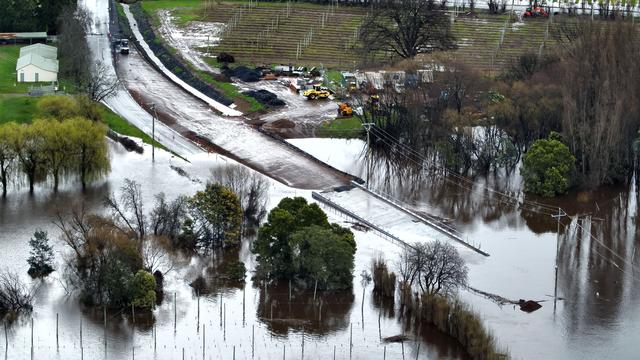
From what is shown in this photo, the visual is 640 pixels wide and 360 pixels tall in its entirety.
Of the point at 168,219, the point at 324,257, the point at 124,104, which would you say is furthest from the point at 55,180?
the point at 324,257

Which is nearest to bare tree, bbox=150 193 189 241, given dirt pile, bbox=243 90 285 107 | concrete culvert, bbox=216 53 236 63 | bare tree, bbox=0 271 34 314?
bare tree, bbox=0 271 34 314

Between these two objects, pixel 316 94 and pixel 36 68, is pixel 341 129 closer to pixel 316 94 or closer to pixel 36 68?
pixel 316 94

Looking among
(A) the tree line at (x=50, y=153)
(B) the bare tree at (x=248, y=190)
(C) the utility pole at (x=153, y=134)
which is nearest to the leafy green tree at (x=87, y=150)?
(A) the tree line at (x=50, y=153)

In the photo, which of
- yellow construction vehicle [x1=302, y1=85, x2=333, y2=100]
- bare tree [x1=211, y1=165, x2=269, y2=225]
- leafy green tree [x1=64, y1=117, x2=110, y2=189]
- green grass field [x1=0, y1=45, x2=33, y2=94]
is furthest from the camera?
yellow construction vehicle [x1=302, y1=85, x2=333, y2=100]

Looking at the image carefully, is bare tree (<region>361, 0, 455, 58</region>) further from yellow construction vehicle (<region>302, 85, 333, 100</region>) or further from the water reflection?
the water reflection

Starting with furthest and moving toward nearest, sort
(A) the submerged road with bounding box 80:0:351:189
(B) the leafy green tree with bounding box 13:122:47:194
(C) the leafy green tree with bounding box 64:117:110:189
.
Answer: (A) the submerged road with bounding box 80:0:351:189 < (C) the leafy green tree with bounding box 64:117:110:189 < (B) the leafy green tree with bounding box 13:122:47:194

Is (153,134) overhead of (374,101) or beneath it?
beneath
